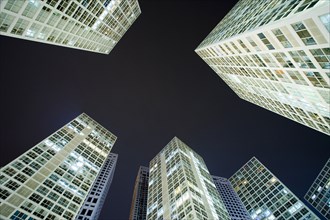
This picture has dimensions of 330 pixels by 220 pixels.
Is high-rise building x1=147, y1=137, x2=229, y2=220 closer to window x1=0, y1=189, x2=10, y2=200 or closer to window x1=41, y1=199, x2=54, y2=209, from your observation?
window x1=41, y1=199, x2=54, y2=209

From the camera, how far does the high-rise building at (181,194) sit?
193 feet

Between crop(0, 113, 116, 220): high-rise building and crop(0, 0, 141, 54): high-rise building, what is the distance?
3683cm

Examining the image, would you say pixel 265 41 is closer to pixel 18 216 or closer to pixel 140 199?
pixel 18 216

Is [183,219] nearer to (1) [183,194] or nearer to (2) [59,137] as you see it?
(1) [183,194]

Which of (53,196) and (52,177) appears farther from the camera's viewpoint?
(52,177)

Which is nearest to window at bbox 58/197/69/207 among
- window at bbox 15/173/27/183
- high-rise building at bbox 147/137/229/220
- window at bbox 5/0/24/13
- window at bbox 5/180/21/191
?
window at bbox 15/173/27/183

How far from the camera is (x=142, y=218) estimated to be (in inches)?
4505

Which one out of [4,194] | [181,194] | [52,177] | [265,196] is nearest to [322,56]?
[181,194]

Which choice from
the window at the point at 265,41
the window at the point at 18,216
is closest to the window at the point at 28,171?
the window at the point at 18,216

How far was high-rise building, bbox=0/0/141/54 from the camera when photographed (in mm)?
43281

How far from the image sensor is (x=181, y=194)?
65.0 m

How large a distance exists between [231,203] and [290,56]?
105339 millimetres

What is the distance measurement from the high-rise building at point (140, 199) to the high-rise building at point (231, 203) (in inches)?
1827

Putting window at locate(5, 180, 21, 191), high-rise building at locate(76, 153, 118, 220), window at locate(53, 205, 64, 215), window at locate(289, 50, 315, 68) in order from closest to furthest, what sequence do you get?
window at locate(289, 50, 315, 68) → window at locate(5, 180, 21, 191) → window at locate(53, 205, 64, 215) → high-rise building at locate(76, 153, 118, 220)
